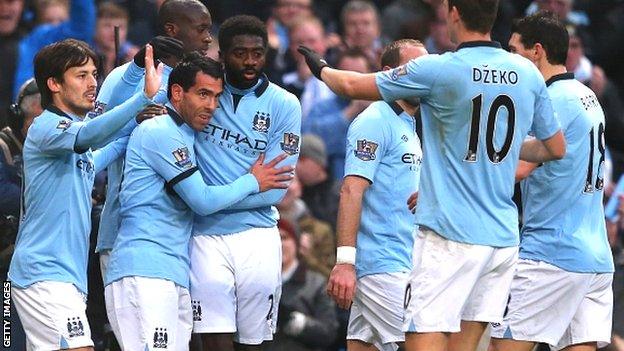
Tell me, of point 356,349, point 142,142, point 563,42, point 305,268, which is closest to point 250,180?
point 142,142

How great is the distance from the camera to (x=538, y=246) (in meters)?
9.44

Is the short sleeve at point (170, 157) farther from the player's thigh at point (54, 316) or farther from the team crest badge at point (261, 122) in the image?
the player's thigh at point (54, 316)

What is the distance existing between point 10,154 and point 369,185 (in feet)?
7.75

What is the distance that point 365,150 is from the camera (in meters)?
9.48

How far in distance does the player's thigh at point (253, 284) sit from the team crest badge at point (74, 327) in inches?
40.5

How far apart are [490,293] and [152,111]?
2359 mm

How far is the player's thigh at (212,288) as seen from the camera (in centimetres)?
924

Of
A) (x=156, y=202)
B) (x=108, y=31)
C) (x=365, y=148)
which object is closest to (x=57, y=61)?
(x=156, y=202)

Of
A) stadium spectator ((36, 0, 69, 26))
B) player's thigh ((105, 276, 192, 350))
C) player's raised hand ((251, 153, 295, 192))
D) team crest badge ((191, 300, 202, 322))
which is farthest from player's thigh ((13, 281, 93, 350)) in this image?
stadium spectator ((36, 0, 69, 26))

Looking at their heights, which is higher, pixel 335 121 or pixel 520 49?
pixel 520 49

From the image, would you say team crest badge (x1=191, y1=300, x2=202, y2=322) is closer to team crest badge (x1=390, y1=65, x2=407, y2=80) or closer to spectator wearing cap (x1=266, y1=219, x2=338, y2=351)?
team crest badge (x1=390, y1=65, x2=407, y2=80)

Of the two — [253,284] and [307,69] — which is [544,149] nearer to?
[253,284]

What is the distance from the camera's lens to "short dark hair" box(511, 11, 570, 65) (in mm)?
9375

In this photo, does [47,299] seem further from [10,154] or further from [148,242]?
[10,154]
